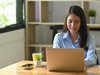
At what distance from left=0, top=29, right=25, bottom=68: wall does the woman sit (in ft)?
4.29

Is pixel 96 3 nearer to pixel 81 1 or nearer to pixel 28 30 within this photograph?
pixel 81 1

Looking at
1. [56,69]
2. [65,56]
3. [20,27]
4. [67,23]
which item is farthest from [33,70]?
[20,27]

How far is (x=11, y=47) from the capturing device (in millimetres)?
4199

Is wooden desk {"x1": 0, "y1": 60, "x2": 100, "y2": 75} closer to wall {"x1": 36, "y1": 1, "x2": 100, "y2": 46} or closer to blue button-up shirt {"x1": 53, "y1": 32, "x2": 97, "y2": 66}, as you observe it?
blue button-up shirt {"x1": 53, "y1": 32, "x2": 97, "y2": 66}

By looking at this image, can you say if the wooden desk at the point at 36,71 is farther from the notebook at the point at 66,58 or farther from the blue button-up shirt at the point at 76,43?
the blue button-up shirt at the point at 76,43

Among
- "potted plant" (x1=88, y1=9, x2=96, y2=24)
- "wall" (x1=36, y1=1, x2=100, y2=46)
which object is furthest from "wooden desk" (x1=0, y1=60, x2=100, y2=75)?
"wall" (x1=36, y1=1, x2=100, y2=46)

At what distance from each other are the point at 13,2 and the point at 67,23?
191cm

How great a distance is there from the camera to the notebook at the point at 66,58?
218cm

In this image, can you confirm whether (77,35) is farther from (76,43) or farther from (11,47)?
(11,47)

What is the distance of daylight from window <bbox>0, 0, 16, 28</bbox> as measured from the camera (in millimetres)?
4051

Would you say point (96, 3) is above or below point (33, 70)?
above

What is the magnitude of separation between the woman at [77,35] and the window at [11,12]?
1.44m

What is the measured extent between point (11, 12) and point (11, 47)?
0.65 m

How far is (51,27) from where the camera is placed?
14.8 feet
